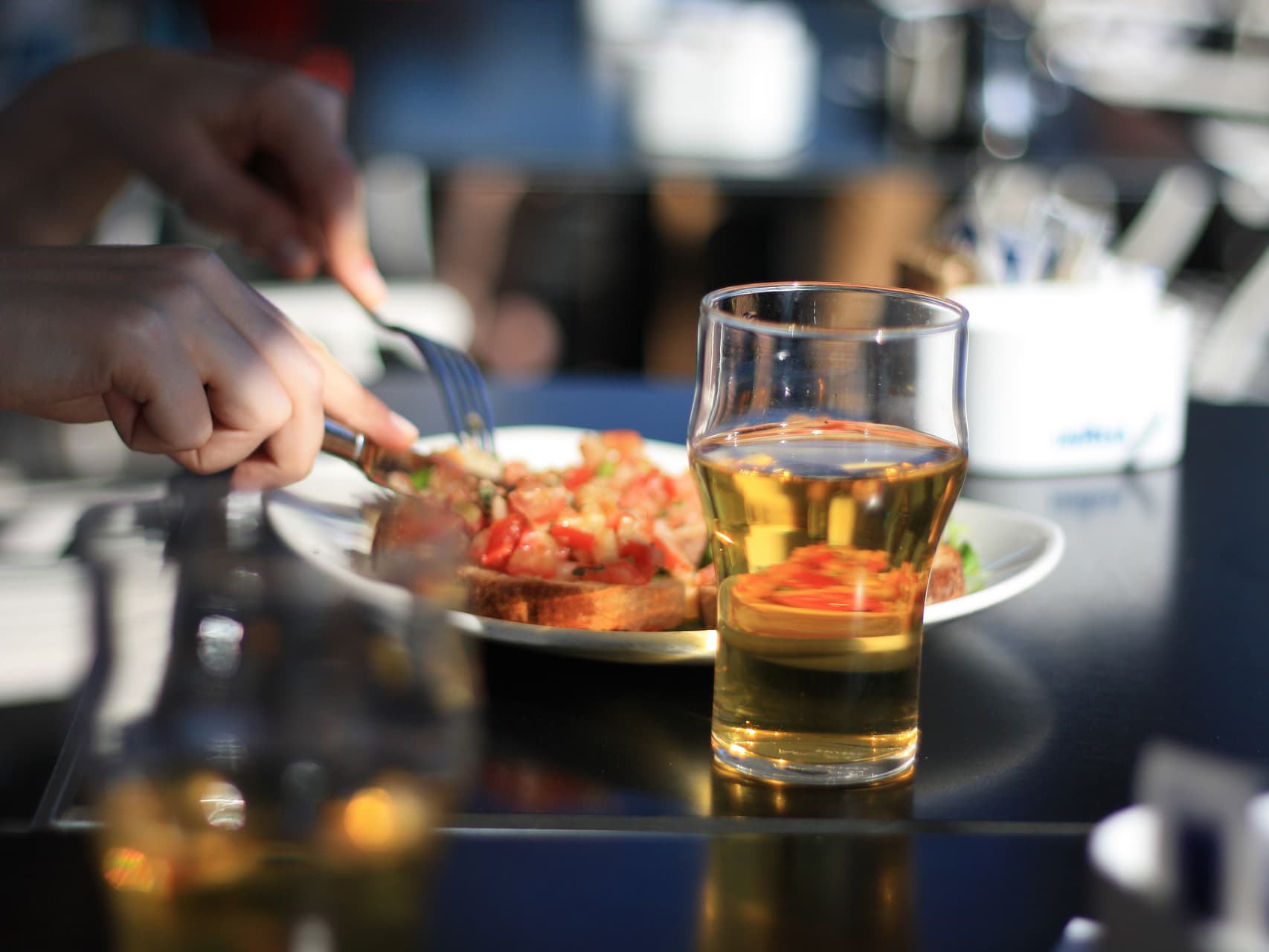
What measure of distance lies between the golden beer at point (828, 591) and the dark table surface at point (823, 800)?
3cm

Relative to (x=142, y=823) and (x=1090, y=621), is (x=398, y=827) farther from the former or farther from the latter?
(x=1090, y=621)

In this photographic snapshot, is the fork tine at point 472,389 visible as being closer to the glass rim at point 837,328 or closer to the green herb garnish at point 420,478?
the green herb garnish at point 420,478

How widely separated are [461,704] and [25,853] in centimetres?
23

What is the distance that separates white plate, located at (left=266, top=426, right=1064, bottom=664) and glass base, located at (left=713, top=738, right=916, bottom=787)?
0.24ft

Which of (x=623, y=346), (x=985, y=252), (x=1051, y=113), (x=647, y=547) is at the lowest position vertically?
(x=623, y=346)

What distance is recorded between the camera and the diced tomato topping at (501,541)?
0.86m

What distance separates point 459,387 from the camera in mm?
1093

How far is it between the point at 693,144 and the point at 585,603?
271cm

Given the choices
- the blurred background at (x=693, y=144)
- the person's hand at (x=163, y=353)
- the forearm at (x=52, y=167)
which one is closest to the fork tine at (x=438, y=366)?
the person's hand at (x=163, y=353)

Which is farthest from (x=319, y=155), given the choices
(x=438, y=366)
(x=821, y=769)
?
(x=821, y=769)

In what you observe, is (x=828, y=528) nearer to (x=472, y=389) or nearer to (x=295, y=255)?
(x=472, y=389)

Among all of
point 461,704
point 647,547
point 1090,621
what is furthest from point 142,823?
point 1090,621

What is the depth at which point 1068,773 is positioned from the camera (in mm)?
675

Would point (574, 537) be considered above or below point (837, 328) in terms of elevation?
below
